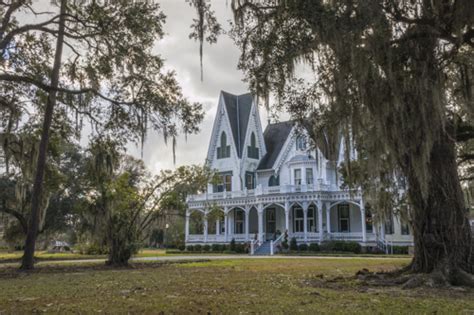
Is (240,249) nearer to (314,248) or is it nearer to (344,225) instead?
(314,248)

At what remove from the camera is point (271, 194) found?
35000mm

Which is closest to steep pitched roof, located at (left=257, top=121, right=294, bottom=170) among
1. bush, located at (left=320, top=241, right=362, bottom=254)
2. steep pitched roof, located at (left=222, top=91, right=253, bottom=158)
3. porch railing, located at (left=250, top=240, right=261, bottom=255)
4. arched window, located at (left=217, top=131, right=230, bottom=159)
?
steep pitched roof, located at (left=222, top=91, right=253, bottom=158)

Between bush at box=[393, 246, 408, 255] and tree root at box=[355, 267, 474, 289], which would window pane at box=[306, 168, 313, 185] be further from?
tree root at box=[355, 267, 474, 289]

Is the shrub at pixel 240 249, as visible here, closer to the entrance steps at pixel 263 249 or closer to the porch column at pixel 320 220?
the entrance steps at pixel 263 249

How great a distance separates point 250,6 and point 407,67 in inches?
132

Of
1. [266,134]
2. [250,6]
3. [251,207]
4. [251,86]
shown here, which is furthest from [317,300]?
[266,134]

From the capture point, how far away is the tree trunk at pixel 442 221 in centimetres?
888

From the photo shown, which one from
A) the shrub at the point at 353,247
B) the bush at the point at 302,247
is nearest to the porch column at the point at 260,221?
the bush at the point at 302,247

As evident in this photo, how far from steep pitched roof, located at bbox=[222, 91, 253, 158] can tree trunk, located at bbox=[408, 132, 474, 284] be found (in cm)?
2890

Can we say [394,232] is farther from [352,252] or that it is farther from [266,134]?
[266,134]

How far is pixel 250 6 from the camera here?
8938 mm

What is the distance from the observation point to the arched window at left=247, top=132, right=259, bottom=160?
3856cm

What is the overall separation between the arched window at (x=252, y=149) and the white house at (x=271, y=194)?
0.29ft

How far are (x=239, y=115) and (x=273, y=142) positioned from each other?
13.1 ft
